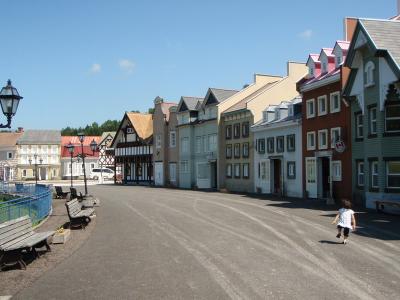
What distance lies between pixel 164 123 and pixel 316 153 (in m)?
29.4

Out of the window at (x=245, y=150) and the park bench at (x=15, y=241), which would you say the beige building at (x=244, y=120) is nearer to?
the window at (x=245, y=150)

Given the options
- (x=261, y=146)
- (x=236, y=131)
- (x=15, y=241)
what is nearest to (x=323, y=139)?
(x=261, y=146)

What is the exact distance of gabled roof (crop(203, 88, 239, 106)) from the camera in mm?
49594

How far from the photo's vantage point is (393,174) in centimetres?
2572

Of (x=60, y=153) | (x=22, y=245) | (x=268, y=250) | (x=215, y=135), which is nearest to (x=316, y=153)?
(x=215, y=135)

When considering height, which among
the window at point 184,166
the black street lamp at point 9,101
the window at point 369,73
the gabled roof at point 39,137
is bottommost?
the window at point 184,166

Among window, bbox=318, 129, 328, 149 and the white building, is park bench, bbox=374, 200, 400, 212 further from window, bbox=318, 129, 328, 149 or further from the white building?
the white building

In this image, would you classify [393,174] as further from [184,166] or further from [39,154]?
[39,154]

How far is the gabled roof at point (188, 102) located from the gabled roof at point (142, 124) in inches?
439

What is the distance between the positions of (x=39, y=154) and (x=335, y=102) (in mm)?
73207

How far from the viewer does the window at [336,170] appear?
31611 mm

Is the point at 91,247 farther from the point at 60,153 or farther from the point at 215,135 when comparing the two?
the point at 60,153

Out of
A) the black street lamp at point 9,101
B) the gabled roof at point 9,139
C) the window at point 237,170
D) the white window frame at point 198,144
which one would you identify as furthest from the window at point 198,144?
the gabled roof at point 9,139

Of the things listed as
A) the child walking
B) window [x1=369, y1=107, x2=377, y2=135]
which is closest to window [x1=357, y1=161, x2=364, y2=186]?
window [x1=369, y1=107, x2=377, y2=135]
